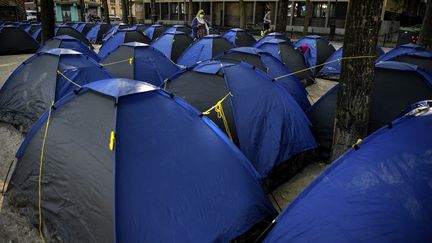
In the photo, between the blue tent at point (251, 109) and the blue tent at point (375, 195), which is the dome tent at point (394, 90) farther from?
the blue tent at point (375, 195)

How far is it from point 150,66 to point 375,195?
6563 millimetres

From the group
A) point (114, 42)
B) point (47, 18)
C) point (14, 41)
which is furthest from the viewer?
point (14, 41)

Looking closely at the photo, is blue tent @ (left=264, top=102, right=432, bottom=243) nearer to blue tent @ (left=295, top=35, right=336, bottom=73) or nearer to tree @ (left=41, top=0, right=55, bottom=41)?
blue tent @ (left=295, top=35, right=336, bottom=73)

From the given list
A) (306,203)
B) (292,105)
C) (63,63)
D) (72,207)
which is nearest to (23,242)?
(72,207)

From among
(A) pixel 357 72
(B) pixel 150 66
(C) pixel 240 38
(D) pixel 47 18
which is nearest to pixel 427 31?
(C) pixel 240 38

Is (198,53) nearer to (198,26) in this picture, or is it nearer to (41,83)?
(198,26)

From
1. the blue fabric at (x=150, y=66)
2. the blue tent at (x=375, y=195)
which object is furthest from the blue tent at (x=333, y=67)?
the blue tent at (x=375, y=195)

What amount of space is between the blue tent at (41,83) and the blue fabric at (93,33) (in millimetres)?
16074

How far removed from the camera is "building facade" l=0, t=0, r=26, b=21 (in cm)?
2441

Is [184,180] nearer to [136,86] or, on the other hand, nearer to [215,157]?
[215,157]

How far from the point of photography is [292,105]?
5.11 m

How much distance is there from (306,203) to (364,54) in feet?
Result: 7.70

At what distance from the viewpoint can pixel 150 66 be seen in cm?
797

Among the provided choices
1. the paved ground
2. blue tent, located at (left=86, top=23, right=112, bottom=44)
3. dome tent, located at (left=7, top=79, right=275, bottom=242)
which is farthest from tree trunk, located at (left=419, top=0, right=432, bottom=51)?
blue tent, located at (left=86, top=23, right=112, bottom=44)
